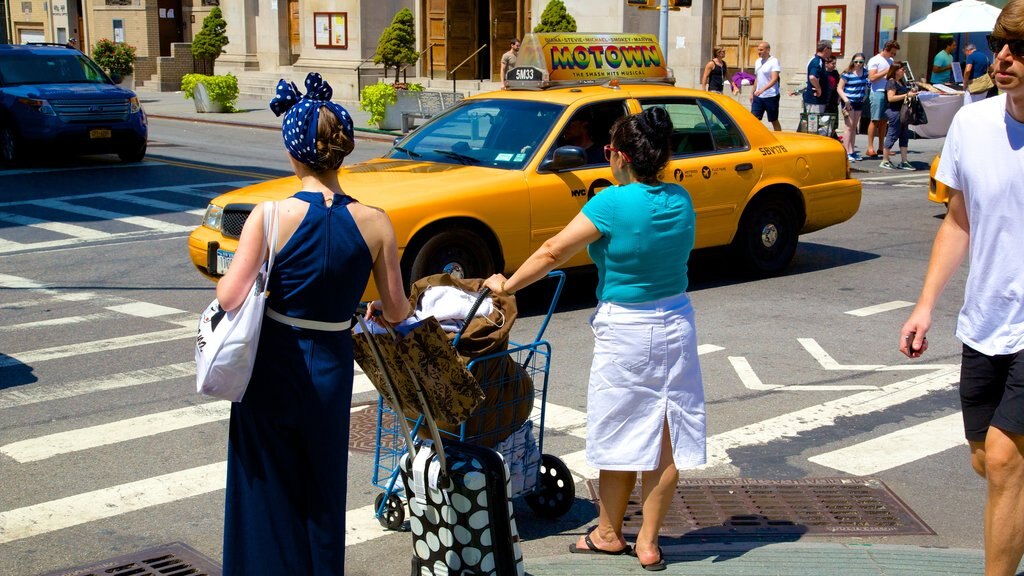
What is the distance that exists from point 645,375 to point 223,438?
288 centimetres

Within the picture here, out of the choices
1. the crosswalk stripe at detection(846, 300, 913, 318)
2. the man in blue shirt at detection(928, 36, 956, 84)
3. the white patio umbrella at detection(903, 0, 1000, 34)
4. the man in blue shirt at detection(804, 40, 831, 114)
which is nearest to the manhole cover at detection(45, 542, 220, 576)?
the crosswalk stripe at detection(846, 300, 913, 318)

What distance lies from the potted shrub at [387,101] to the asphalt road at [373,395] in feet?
40.8

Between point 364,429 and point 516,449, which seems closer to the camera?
point 516,449

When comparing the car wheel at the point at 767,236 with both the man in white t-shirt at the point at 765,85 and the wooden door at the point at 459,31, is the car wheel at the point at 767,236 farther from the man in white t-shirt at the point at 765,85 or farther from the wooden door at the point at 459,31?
the wooden door at the point at 459,31

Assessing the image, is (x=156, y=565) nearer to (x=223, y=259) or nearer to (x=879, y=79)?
(x=223, y=259)

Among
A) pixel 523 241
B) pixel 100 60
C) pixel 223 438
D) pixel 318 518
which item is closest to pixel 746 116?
pixel 523 241

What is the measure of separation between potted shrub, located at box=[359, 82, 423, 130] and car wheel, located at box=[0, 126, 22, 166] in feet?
26.0

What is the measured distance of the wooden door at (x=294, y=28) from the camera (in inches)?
1512

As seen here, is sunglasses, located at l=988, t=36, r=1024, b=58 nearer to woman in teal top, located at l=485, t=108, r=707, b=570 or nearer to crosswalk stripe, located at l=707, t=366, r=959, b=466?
woman in teal top, located at l=485, t=108, r=707, b=570

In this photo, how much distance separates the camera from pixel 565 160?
905 centimetres

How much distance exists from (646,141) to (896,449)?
2.77 meters

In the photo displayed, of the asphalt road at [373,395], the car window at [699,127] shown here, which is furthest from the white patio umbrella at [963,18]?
the car window at [699,127]

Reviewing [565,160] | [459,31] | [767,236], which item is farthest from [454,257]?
[459,31]

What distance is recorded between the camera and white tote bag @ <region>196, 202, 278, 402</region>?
12.2 ft
